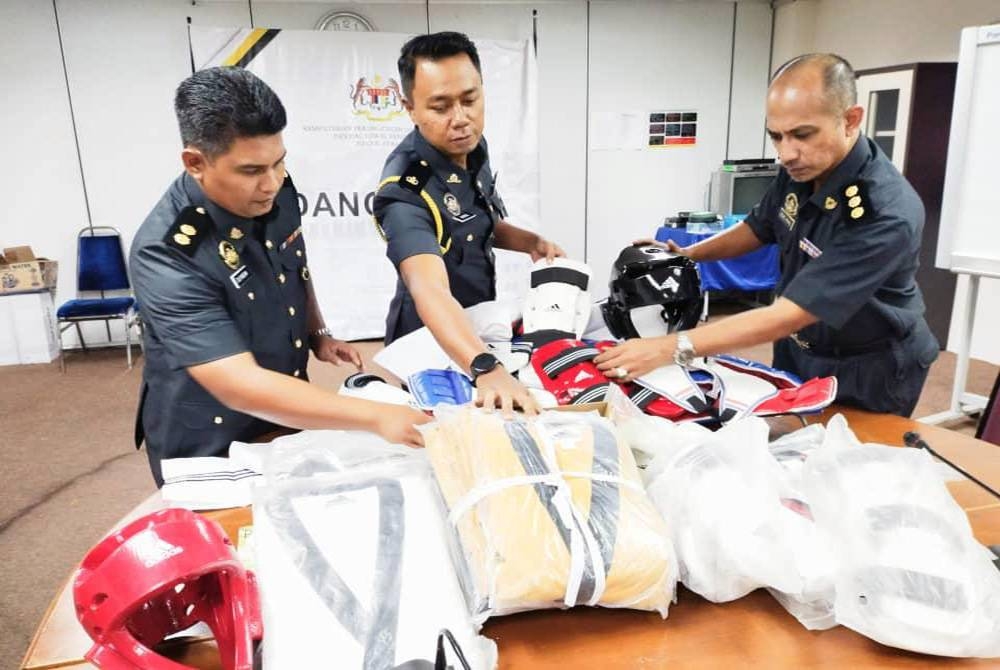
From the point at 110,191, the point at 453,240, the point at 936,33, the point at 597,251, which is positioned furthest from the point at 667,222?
the point at 110,191

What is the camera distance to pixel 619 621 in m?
0.89

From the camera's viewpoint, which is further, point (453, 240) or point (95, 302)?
point (95, 302)

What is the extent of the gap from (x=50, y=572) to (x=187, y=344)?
70.3 inches

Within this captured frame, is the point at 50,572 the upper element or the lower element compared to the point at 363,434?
lower

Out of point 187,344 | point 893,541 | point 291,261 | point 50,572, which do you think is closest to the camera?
point 893,541

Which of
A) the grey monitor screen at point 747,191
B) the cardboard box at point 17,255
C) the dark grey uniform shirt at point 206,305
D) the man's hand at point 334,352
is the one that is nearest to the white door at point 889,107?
the grey monitor screen at point 747,191

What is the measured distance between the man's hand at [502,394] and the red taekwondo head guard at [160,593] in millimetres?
512

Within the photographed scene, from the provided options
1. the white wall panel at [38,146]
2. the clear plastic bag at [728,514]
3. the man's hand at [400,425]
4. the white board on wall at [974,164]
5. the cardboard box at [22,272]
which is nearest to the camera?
the clear plastic bag at [728,514]

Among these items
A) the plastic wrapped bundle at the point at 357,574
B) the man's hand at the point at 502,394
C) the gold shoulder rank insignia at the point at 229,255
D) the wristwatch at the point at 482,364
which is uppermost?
the gold shoulder rank insignia at the point at 229,255

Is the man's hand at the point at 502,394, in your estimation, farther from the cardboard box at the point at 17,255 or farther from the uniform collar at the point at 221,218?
the cardboard box at the point at 17,255

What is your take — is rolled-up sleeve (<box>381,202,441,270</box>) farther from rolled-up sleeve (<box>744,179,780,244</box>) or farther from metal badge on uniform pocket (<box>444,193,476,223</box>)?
rolled-up sleeve (<box>744,179,780,244</box>)

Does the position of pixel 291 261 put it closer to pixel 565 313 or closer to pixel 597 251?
pixel 565 313

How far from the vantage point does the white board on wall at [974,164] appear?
9.70ft

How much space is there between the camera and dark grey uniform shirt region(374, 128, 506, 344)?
69.1 inches
